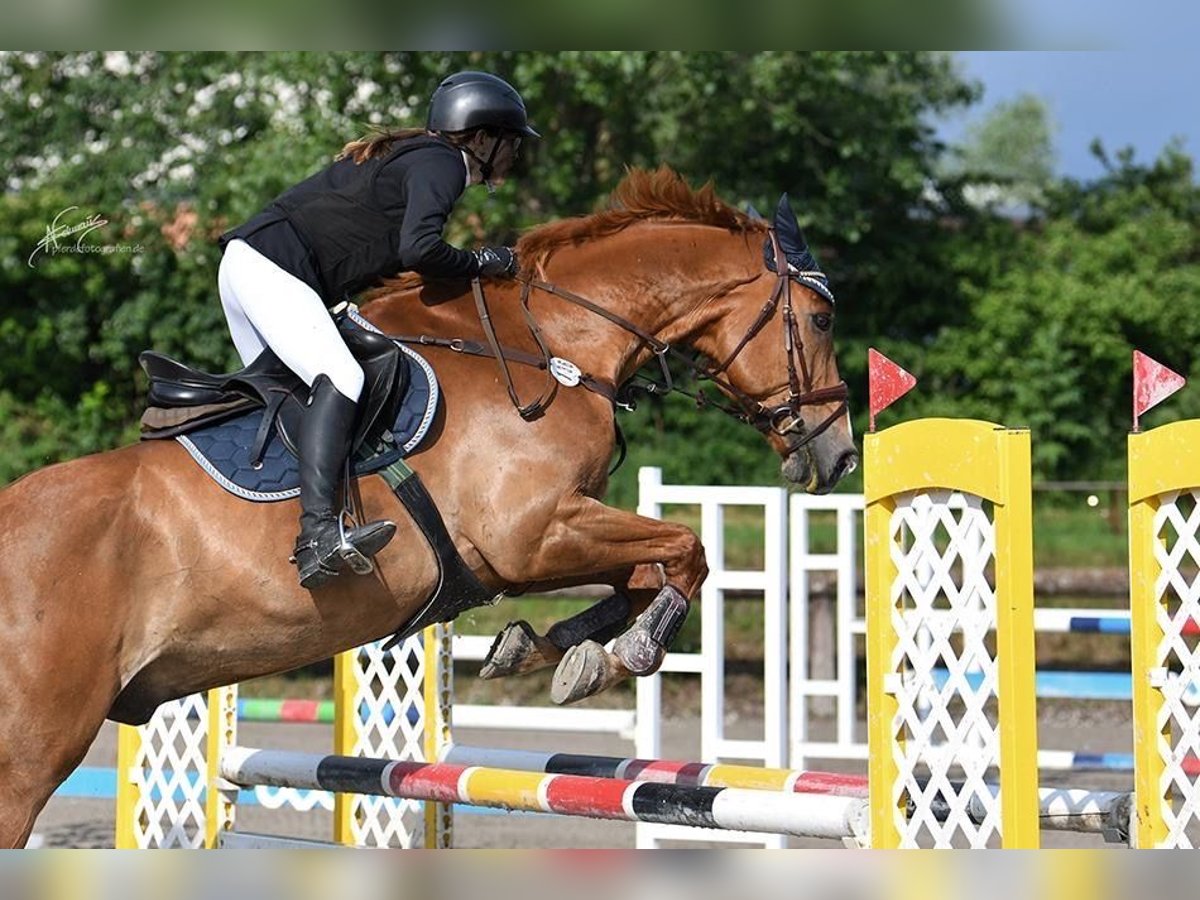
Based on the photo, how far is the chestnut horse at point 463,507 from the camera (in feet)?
14.2

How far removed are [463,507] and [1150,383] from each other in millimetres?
1834

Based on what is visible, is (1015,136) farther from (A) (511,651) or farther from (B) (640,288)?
(A) (511,651)

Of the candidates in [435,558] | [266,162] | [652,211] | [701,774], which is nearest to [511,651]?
[435,558]

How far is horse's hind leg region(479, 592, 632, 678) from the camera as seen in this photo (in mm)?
4867

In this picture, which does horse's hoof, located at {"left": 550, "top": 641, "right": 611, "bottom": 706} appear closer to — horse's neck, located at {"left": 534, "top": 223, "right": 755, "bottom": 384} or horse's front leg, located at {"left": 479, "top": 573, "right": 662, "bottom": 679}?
horse's front leg, located at {"left": 479, "top": 573, "right": 662, "bottom": 679}

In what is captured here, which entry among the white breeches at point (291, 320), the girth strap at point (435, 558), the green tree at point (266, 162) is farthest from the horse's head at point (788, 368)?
the green tree at point (266, 162)

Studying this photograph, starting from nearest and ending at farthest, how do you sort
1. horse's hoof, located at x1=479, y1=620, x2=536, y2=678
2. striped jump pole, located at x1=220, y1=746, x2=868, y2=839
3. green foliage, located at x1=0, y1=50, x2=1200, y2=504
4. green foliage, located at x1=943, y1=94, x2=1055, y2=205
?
striped jump pole, located at x1=220, y1=746, x2=868, y2=839 → horse's hoof, located at x1=479, y1=620, x2=536, y2=678 → green foliage, located at x1=0, y1=50, x2=1200, y2=504 → green foliage, located at x1=943, y1=94, x2=1055, y2=205

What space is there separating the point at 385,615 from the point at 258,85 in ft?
31.3

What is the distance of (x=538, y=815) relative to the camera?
25.2 feet

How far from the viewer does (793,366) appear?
5.09 metres

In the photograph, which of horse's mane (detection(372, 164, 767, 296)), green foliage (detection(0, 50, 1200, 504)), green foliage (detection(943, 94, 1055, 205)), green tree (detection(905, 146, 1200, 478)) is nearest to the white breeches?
horse's mane (detection(372, 164, 767, 296))

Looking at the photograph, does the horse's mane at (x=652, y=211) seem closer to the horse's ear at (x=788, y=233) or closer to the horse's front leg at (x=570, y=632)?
the horse's ear at (x=788, y=233)

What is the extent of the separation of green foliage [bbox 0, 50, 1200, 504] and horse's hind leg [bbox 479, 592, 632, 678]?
7877 millimetres

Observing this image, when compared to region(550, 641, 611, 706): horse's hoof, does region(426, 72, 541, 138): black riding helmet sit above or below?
above
